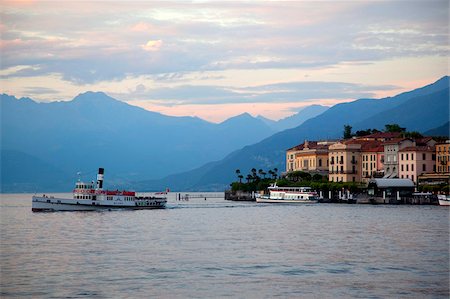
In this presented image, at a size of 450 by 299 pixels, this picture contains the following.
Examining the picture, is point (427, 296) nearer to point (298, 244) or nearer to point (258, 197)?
point (298, 244)

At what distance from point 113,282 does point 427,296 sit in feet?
48.2

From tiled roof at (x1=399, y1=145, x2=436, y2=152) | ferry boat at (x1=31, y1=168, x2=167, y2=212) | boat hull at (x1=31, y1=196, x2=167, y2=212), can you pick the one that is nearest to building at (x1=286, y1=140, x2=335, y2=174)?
tiled roof at (x1=399, y1=145, x2=436, y2=152)

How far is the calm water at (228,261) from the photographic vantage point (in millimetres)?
39875

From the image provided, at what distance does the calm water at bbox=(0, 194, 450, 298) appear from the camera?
3988 cm

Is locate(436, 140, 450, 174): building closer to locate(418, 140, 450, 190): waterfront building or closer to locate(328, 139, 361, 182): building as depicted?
locate(418, 140, 450, 190): waterfront building

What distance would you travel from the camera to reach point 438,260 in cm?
4969

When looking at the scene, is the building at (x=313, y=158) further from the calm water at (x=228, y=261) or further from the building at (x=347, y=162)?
the calm water at (x=228, y=261)

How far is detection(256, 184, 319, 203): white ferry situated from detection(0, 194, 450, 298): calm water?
77292 mm

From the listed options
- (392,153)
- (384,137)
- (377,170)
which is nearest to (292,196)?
(377,170)

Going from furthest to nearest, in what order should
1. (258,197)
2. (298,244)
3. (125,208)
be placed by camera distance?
(258,197)
(125,208)
(298,244)

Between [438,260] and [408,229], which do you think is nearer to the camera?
[438,260]

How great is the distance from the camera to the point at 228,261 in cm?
4994

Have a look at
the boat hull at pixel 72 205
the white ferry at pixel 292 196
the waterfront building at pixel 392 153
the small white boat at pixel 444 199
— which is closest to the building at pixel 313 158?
the white ferry at pixel 292 196

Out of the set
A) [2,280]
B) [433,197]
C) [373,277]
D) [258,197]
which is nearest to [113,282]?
[2,280]
